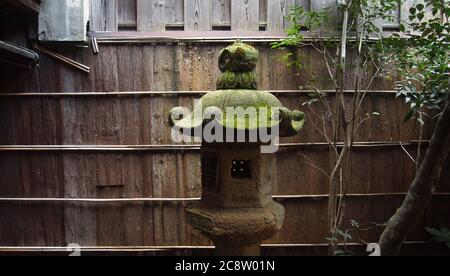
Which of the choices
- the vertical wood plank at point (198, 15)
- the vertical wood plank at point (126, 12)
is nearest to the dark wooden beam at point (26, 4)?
the vertical wood plank at point (126, 12)

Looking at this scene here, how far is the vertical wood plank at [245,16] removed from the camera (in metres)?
4.18

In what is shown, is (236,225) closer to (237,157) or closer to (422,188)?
(237,157)

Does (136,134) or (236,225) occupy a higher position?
(136,134)

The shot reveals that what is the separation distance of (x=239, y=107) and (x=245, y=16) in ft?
7.03

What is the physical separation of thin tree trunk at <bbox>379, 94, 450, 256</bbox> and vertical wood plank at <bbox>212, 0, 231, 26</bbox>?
8.56ft

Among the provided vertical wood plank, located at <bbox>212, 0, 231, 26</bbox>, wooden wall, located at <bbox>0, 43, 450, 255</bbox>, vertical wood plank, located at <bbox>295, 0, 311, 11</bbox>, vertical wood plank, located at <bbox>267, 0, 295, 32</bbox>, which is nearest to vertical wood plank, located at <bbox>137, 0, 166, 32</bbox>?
wooden wall, located at <bbox>0, 43, 450, 255</bbox>

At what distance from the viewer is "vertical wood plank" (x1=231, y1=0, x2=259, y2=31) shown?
4.18 metres

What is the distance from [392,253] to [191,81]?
2.72 meters

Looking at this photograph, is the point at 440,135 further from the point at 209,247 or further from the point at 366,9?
the point at 209,247

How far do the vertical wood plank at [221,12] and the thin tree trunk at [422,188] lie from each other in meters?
2.61

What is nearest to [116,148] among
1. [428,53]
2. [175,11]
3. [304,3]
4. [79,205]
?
[79,205]

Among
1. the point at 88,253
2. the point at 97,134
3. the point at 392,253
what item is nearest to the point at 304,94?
the point at 392,253

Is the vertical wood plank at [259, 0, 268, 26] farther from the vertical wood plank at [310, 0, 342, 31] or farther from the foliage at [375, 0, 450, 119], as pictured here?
the foliage at [375, 0, 450, 119]

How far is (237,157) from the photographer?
106 inches
